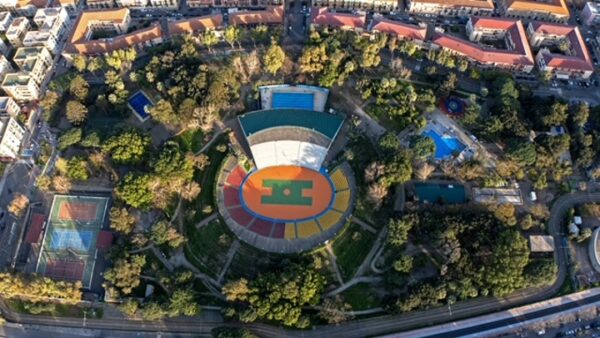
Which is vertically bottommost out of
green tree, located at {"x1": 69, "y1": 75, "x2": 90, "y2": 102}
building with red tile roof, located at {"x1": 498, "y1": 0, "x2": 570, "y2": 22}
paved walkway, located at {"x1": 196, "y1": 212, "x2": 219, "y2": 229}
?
paved walkway, located at {"x1": 196, "y1": 212, "x2": 219, "y2": 229}

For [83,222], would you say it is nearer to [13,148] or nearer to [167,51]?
[13,148]

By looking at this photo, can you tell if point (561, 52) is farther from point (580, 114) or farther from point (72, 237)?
point (72, 237)

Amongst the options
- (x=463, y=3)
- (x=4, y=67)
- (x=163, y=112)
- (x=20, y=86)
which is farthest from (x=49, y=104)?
(x=463, y=3)

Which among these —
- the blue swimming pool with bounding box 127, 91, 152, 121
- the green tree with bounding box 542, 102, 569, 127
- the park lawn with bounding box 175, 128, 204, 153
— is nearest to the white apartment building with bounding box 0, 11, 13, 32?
the blue swimming pool with bounding box 127, 91, 152, 121

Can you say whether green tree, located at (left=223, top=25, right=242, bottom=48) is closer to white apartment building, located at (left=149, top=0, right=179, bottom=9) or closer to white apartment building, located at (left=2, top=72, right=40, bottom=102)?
white apartment building, located at (left=149, top=0, right=179, bottom=9)

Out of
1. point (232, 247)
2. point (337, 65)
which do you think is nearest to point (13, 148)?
point (232, 247)

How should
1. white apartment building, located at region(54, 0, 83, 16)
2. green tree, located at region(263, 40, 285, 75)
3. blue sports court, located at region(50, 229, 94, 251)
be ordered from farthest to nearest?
1. white apartment building, located at region(54, 0, 83, 16)
2. green tree, located at region(263, 40, 285, 75)
3. blue sports court, located at region(50, 229, 94, 251)

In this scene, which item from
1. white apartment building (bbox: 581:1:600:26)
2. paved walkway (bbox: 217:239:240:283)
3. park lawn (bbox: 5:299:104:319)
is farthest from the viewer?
white apartment building (bbox: 581:1:600:26)
